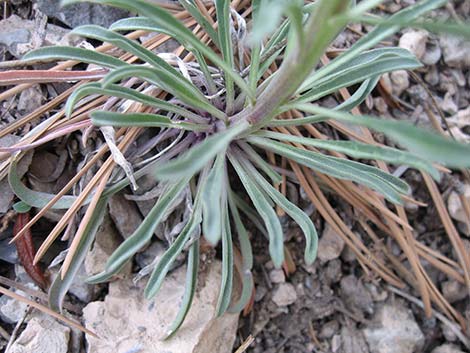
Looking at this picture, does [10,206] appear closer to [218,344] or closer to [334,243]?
[218,344]

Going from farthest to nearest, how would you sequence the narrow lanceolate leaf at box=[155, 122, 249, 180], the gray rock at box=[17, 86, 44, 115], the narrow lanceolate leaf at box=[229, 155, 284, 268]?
the gray rock at box=[17, 86, 44, 115]
the narrow lanceolate leaf at box=[229, 155, 284, 268]
the narrow lanceolate leaf at box=[155, 122, 249, 180]

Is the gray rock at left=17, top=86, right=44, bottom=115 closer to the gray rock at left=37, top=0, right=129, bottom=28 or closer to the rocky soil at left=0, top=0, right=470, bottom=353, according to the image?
the rocky soil at left=0, top=0, right=470, bottom=353

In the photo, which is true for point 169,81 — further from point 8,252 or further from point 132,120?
point 8,252

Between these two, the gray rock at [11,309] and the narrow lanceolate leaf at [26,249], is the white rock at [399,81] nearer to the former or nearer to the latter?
the narrow lanceolate leaf at [26,249]

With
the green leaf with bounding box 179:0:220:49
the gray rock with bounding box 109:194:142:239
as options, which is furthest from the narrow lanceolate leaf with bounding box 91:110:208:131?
the gray rock with bounding box 109:194:142:239

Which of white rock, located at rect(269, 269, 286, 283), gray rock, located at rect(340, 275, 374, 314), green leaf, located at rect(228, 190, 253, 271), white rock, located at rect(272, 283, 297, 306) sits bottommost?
gray rock, located at rect(340, 275, 374, 314)

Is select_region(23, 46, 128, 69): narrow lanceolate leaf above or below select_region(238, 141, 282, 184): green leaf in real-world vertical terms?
above
